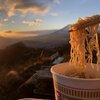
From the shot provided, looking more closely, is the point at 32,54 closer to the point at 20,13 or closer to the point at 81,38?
the point at 20,13

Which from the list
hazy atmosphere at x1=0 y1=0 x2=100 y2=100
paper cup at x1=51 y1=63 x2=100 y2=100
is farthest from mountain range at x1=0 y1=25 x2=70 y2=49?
paper cup at x1=51 y1=63 x2=100 y2=100

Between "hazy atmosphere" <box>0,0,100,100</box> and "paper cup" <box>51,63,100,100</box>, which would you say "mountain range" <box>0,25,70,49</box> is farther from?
"paper cup" <box>51,63,100,100</box>

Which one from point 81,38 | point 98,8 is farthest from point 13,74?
point 81,38

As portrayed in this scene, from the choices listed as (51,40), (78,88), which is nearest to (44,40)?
(51,40)

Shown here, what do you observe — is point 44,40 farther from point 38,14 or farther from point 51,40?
point 38,14

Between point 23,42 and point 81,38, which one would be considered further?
point 23,42

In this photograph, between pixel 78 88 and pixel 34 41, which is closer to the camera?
pixel 78 88

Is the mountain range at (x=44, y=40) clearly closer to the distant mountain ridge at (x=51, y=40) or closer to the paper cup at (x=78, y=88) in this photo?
the distant mountain ridge at (x=51, y=40)

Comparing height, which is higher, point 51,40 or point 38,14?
point 38,14

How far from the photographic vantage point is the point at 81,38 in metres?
0.65

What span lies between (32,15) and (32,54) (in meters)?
0.21

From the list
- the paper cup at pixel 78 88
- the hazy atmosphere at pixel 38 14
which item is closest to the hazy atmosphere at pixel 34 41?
the hazy atmosphere at pixel 38 14

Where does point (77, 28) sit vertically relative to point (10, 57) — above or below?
above

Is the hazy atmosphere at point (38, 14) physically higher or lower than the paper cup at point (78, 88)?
higher
